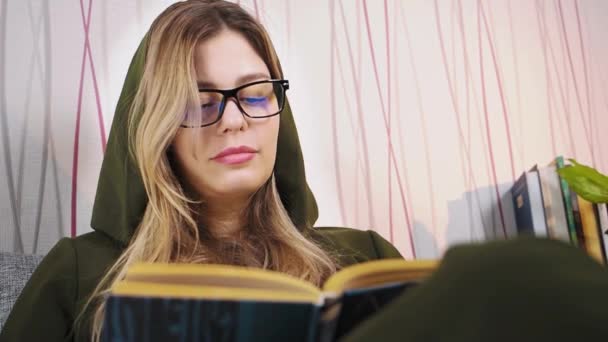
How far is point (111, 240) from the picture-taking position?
3.80 ft

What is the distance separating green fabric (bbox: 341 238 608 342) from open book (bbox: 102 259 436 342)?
0.11m

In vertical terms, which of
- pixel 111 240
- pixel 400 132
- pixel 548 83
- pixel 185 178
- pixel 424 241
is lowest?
pixel 424 241

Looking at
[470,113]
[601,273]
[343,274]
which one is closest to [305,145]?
[470,113]

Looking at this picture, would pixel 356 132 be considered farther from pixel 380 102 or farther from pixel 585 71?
pixel 585 71

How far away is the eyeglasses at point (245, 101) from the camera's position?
1065 millimetres

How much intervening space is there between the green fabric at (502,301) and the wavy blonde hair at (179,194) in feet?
2.20

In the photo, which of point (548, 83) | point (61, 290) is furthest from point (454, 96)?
point (61, 290)

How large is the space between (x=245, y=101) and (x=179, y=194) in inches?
8.2

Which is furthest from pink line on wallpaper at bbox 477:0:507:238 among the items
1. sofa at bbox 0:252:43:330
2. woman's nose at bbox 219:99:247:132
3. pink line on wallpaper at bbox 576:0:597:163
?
sofa at bbox 0:252:43:330

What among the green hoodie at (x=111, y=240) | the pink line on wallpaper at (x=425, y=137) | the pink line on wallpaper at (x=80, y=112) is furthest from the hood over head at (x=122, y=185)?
the pink line on wallpaper at (x=425, y=137)

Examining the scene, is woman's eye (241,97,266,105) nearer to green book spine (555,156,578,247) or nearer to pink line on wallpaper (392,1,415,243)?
pink line on wallpaper (392,1,415,243)

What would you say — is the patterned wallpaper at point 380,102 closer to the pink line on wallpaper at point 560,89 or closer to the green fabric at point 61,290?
the pink line on wallpaper at point 560,89

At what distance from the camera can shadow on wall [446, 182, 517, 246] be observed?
1730 mm

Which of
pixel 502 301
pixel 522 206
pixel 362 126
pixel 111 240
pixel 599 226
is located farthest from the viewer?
pixel 362 126
